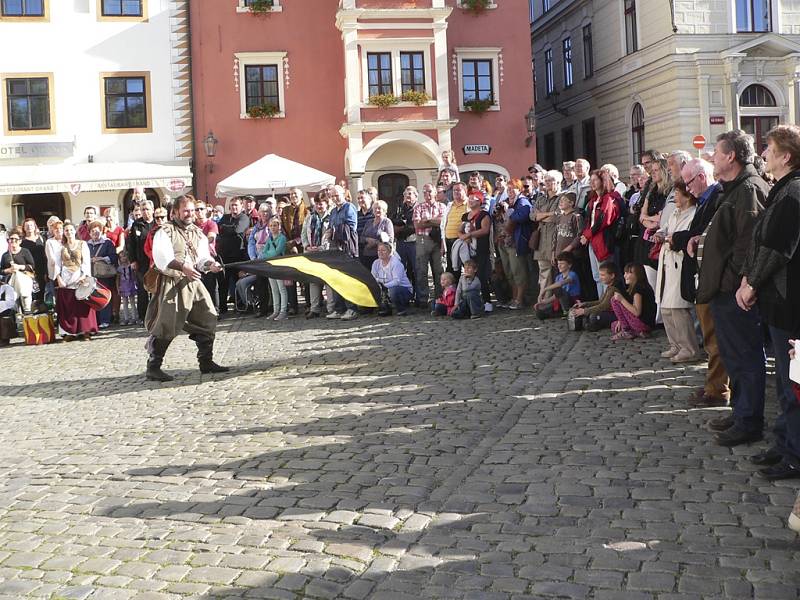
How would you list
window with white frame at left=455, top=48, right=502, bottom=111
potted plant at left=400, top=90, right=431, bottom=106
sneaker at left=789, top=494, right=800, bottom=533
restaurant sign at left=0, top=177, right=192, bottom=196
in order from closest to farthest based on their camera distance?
sneaker at left=789, top=494, right=800, bottom=533 < restaurant sign at left=0, top=177, right=192, bottom=196 < potted plant at left=400, top=90, right=431, bottom=106 < window with white frame at left=455, top=48, right=502, bottom=111

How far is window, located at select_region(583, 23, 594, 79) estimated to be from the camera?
38791mm

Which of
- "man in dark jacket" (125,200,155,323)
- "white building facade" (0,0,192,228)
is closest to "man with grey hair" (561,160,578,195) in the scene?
"man in dark jacket" (125,200,155,323)

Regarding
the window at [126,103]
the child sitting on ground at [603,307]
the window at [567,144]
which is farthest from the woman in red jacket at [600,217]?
the window at [567,144]

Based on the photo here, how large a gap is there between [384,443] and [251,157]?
24.9m

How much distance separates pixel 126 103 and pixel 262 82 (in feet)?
14.0

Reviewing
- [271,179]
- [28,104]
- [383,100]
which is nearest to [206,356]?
[271,179]

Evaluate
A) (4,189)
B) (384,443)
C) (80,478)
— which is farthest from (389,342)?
(4,189)

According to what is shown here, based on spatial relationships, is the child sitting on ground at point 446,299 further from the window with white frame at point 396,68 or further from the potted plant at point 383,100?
the window with white frame at point 396,68

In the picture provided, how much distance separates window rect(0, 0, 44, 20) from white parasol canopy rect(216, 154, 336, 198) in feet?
36.5

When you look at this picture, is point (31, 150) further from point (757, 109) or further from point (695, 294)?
point (695, 294)

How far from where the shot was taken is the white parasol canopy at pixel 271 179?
74.0 feet

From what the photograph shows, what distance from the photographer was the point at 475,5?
32375 mm

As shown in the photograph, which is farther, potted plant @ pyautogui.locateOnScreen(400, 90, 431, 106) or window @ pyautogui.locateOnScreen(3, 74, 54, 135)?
potted plant @ pyautogui.locateOnScreen(400, 90, 431, 106)

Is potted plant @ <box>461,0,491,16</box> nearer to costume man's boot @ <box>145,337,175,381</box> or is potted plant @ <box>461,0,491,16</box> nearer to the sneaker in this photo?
costume man's boot @ <box>145,337,175,381</box>
